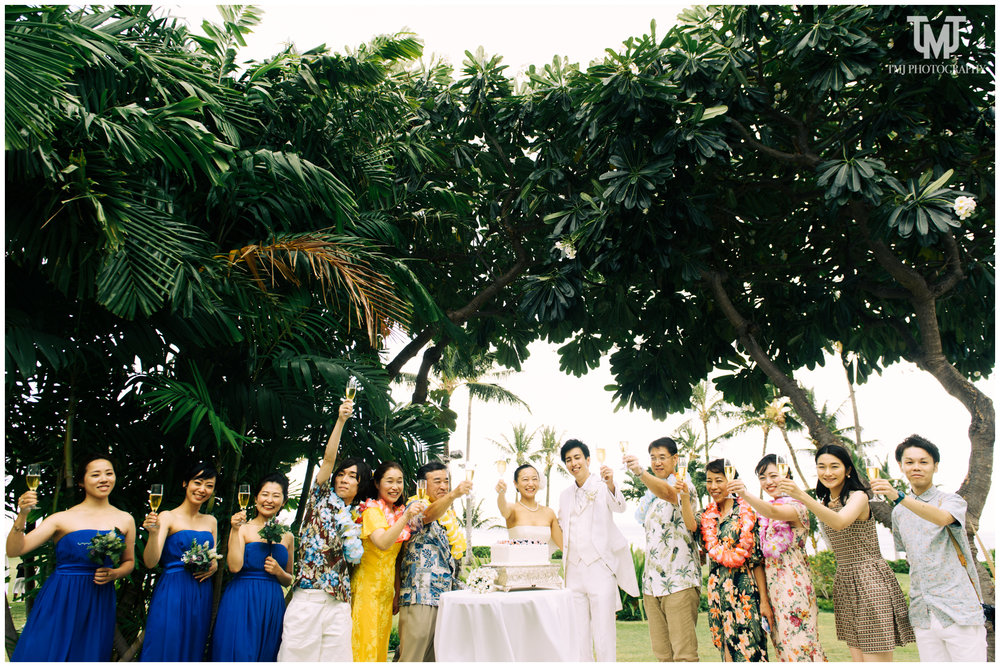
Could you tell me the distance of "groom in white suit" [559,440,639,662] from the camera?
5952 millimetres

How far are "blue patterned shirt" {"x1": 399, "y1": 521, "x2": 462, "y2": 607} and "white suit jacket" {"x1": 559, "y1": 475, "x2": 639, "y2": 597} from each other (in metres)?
1.09

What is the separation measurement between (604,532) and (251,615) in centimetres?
266

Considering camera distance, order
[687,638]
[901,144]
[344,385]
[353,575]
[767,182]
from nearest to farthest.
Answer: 1. [353,575]
2. [687,638]
3. [344,385]
4. [901,144]
5. [767,182]

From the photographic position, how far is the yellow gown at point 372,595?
5250 mm

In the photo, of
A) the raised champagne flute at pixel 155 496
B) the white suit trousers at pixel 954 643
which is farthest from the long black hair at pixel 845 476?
the raised champagne flute at pixel 155 496

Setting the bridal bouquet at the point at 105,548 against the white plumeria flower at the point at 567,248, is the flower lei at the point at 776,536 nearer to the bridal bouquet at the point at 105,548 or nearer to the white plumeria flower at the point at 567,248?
the white plumeria flower at the point at 567,248

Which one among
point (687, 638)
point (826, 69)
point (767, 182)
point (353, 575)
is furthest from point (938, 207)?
point (353, 575)

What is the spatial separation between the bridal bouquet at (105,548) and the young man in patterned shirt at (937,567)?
4776 mm

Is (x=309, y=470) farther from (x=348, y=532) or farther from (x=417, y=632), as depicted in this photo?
(x=417, y=632)

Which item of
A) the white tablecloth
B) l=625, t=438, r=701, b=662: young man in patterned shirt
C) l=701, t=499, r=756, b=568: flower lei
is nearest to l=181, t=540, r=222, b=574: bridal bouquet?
the white tablecloth

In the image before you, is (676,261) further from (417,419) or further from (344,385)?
(344,385)

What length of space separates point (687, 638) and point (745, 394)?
5.84m

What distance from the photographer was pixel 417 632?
17.2 ft

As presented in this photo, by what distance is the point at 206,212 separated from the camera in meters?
7.10
